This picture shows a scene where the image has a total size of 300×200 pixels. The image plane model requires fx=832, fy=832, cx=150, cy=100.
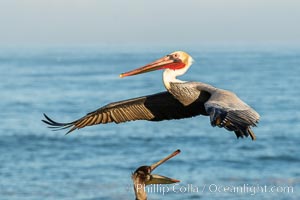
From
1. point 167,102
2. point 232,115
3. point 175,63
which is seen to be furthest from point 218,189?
point 232,115

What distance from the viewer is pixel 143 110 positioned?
13.4 m

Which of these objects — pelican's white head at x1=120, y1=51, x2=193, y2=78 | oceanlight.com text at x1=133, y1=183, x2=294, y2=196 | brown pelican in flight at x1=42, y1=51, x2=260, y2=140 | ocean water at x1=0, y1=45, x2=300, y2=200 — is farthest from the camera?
ocean water at x1=0, y1=45, x2=300, y2=200

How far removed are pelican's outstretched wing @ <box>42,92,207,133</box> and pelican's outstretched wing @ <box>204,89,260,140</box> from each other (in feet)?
6.05

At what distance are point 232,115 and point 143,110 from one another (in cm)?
308

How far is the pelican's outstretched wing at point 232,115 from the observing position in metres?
10.3

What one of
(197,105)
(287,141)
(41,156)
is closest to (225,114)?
(197,105)

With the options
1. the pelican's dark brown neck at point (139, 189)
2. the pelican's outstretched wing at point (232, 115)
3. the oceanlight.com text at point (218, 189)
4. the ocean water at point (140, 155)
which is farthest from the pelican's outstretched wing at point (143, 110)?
the oceanlight.com text at point (218, 189)

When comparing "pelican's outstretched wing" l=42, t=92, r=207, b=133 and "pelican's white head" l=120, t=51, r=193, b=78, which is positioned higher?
"pelican's white head" l=120, t=51, r=193, b=78

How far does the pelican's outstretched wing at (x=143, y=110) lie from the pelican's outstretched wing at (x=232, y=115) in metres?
1.85

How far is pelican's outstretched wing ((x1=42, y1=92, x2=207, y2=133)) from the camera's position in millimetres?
13078

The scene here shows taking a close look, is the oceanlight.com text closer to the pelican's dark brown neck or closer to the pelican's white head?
the pelican's white head

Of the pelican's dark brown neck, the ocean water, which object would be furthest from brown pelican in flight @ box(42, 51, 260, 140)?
the ocean water

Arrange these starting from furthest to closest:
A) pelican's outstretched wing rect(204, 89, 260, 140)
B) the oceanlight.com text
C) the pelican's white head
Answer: the oceanlight.com text < the pelican's white head < pelican's outstretched wing rect(204, 89, 260, 140)

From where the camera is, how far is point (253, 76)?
2869 inches
